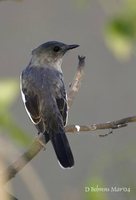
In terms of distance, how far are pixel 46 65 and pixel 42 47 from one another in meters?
0.21

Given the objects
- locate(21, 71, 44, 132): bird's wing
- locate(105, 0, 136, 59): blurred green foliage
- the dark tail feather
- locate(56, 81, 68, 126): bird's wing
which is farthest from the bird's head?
locate(105, 0, 136, 59): blurred green foliage

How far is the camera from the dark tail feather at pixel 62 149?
361 centimetres

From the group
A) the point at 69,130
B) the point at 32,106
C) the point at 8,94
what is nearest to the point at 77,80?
A: the point at 32,106

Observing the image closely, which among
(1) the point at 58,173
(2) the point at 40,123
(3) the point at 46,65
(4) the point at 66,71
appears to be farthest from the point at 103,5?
(4) the point at 66,71

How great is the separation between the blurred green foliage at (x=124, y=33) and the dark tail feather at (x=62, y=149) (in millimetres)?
2550

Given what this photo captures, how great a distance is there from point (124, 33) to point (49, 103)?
306cm

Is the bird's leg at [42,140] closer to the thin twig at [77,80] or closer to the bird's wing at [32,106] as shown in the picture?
the bird's wing at [32,106]

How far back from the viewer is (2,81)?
1124 millimetres

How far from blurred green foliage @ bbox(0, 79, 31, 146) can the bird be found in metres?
2.52

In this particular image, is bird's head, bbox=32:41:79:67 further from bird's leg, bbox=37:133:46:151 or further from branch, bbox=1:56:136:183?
bird's leg, bbox=37:133:46:151

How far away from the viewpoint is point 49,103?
4.10 m

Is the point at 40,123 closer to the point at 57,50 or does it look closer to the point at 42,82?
the point at 42,82

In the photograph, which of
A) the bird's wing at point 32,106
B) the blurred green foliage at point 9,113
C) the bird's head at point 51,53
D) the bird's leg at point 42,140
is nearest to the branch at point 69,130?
the bird's leg at point 42,140

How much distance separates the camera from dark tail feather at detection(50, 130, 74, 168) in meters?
3.61
